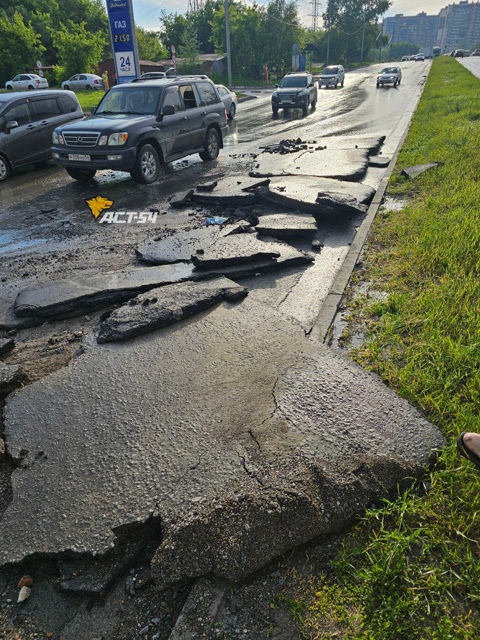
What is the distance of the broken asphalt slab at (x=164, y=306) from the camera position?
4.48 metres

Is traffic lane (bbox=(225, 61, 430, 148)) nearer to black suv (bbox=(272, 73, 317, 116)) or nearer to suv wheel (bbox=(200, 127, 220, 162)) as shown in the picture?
black suv (bbox=(272, 73, 317, 116))

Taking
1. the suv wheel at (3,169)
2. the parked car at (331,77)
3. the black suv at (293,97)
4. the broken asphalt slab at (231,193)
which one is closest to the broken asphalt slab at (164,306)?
the broken asphalt slab at (231,193)

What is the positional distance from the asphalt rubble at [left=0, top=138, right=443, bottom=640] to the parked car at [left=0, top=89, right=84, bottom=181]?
329 inches

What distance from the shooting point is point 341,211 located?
7.70 metres

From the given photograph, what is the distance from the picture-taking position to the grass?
2098 millimetres

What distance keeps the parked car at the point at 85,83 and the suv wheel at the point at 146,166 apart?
3629cm

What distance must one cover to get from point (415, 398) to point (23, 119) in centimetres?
1272

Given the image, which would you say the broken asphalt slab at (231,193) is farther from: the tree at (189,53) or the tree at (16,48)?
the tree at (189,53)

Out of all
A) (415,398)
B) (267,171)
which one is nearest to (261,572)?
(415,398)

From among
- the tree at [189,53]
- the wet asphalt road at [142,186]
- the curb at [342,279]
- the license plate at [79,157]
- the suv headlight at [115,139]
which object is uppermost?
the tree at [189,53]

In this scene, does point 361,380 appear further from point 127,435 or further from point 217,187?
point 217,187

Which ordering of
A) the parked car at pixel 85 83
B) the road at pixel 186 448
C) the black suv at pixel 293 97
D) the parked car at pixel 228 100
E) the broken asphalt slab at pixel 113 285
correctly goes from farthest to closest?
the parked car at pixel 85 83 → the black suv at pixel 293 97 → the parked car at pixel 228 100 → the broken asphalt slab at pixel 113 285 → the road at pixel 186 448

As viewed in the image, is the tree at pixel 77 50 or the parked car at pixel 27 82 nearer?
the tree at pixel 77 50

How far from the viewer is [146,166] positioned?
1062 cm
